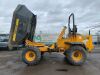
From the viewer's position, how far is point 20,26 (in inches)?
565

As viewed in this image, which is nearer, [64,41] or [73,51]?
[73,51]

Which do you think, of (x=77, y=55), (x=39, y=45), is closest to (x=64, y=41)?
(x=77, y=55)

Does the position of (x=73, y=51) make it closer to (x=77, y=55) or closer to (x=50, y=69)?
(x=77, y=55)

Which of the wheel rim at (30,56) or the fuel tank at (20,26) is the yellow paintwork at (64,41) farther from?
the wheel rim at (30,56)

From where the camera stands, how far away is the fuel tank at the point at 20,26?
14086 mm

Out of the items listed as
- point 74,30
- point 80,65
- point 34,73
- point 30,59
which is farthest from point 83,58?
point 34,73

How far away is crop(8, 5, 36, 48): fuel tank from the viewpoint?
1409 cm

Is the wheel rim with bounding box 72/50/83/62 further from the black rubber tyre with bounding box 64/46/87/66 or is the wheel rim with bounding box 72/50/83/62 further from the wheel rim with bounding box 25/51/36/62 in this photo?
the wheel rim with bounding box 25/51/36/62

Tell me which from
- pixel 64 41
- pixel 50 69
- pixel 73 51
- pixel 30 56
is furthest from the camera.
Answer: pixel 64 41

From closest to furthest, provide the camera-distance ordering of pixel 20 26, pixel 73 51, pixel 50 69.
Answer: pixel 50 69, pixel 73 51, pixel 20 26

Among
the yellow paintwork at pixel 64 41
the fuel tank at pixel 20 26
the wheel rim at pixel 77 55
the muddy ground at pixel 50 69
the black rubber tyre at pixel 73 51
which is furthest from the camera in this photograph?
the yellow paintwork at pixel 64 41

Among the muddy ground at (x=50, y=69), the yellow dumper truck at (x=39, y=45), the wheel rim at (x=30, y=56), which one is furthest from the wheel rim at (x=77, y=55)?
the wheel rim at (x=30, y=56)

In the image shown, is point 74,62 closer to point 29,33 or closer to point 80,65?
point 80,65

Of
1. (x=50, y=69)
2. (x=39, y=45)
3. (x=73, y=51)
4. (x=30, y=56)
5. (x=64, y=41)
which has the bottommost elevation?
(x=50, y=69)
